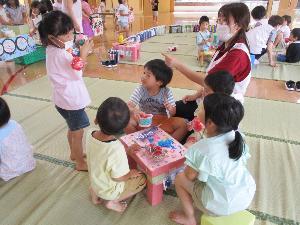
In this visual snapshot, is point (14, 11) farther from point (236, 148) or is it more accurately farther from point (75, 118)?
point (236, 148)

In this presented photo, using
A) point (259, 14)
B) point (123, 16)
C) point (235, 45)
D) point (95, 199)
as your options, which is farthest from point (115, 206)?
point (123, 16)

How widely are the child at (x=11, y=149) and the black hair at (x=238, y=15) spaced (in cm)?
153

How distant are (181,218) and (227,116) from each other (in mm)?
697

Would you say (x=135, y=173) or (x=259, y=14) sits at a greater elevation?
(x=259, y=14)

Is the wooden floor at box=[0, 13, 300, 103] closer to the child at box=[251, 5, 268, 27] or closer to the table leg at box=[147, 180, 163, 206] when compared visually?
the child at box=[251, 5, 268, 27]

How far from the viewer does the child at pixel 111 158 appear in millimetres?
1360

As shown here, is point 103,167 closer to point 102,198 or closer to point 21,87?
point 102,198

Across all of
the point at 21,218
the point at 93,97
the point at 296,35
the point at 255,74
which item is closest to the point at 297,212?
the point at 21,218

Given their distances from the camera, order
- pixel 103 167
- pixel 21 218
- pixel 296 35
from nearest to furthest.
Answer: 1. pixel 103 167
2. pixel 21 218
3. pixel 296 35

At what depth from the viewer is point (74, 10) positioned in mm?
3932

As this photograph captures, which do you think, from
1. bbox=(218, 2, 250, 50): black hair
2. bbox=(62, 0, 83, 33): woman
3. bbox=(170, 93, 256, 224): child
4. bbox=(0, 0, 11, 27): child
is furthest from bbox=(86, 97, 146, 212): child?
bbox=(0, 0, 11, 27): child

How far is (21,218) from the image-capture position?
1584 millimetres

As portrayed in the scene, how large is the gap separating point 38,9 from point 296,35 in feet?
14.7

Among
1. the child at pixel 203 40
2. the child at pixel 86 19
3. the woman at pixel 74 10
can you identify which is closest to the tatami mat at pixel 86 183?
the woman at pixel 74 10
